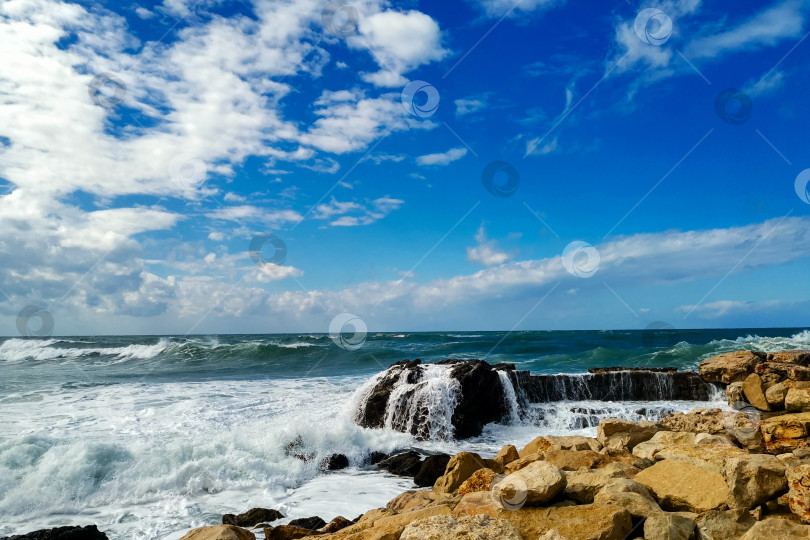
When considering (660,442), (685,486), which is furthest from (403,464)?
(685,486)

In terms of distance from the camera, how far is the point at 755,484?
4254mm

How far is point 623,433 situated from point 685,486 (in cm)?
382

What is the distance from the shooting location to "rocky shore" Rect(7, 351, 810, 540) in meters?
3.98

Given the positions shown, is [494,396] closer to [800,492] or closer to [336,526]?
[336,526]

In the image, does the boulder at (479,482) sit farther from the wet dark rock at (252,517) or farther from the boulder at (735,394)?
the boulder at (735,394)

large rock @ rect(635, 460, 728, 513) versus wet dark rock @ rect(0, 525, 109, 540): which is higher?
large rock @ rect(635, 460, 728, 513)

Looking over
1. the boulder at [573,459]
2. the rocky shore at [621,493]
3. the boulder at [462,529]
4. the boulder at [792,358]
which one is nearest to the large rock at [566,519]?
the rocky shore at [621,493]

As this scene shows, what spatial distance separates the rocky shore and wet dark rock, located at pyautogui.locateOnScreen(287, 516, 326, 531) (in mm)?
19

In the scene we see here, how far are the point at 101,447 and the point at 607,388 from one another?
1459cm

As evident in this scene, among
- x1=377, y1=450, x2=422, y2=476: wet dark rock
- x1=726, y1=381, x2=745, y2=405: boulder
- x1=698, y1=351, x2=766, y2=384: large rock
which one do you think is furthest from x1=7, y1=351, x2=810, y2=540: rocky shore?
x1=698, y1=351, x2=766, y2=384: large rock

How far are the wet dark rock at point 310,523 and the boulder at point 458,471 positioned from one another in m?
1.79

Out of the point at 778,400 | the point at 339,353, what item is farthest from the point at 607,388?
the point at 339,353

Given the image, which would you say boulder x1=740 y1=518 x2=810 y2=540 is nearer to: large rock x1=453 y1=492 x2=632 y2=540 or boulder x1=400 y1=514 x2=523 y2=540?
large rock x1=453 y1=492 x2=632 y2=540

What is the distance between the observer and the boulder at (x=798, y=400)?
26.0 feet
